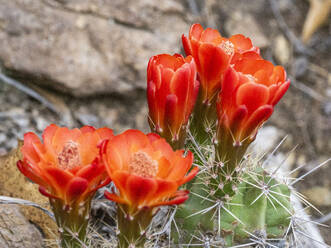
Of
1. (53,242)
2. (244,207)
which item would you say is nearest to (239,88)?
(244,207)

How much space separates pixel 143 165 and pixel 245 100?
0.30 m

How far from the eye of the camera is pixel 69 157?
1.05 meters

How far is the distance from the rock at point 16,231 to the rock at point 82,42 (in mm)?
1197

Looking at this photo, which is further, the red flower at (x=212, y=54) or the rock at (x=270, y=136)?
the rock at (x=270, y=136)

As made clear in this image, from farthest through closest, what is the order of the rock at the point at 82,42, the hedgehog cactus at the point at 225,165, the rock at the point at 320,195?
the rock at the point at 320,195 → the rock at the point at 82,42 → the hedgehog cactus at the point at 225,165

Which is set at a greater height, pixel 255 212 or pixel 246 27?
pixel 246 27

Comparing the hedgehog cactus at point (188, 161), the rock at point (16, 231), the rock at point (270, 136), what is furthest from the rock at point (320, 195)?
the rock at point (16, 231)

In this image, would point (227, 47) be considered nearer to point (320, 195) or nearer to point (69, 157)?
point (69, 157)

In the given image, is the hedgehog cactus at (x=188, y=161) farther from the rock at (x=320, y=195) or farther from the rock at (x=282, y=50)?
the rock at (x=282, y=50)

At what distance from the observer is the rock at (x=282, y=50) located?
324 cm

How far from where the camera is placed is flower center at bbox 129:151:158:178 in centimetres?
102

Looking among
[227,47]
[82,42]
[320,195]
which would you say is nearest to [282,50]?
[320,195]

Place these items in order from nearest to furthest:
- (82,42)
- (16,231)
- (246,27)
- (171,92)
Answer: (171,92)
(16,231)
(82,42)
(246,27)

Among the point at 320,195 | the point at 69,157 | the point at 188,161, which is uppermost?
the point at 188,161
